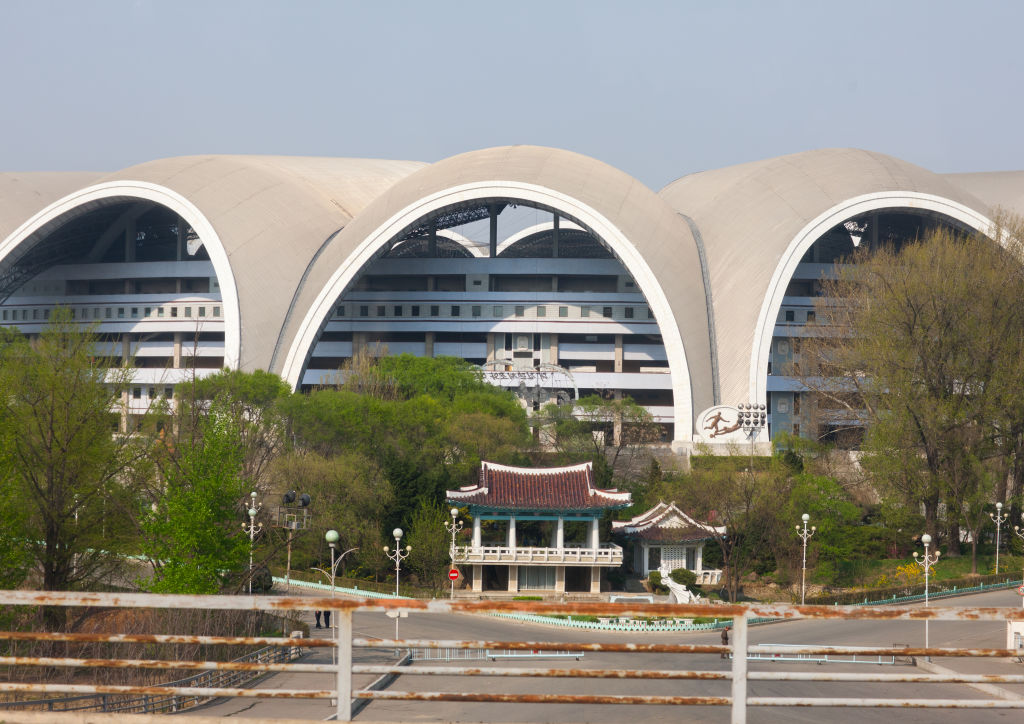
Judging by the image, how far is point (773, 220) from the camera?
2069 inches

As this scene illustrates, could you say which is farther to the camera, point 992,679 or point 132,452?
point 132,452

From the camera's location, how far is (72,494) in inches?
814

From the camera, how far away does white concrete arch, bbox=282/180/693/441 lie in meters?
51.0

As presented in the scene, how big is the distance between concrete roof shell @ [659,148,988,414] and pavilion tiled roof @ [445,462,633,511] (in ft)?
55.7

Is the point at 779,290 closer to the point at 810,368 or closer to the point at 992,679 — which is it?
the point at 810,368

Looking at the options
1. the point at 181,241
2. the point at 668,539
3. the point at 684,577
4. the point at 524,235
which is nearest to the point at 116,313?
the point at 181,241

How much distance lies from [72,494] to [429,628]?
10537mm

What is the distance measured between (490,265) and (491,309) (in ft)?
7.83

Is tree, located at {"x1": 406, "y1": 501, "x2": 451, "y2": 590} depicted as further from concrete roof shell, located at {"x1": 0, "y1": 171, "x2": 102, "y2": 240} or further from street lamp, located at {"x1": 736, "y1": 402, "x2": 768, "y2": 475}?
concrete roof shell, located at {"x1": 0, "y1": 171, "x2": 102, "y2": 240}

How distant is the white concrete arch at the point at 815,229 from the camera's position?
50406 millimetres

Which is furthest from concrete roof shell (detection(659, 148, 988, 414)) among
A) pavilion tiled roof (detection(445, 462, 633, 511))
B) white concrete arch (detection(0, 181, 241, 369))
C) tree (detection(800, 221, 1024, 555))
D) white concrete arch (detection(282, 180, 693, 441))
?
white concrete arch (detection(0, 181, 241, 369))

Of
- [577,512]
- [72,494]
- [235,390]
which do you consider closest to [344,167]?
[235,390]

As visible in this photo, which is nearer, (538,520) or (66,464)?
(66,464)

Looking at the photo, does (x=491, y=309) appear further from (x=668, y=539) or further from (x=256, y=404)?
(x=668, y=539)
